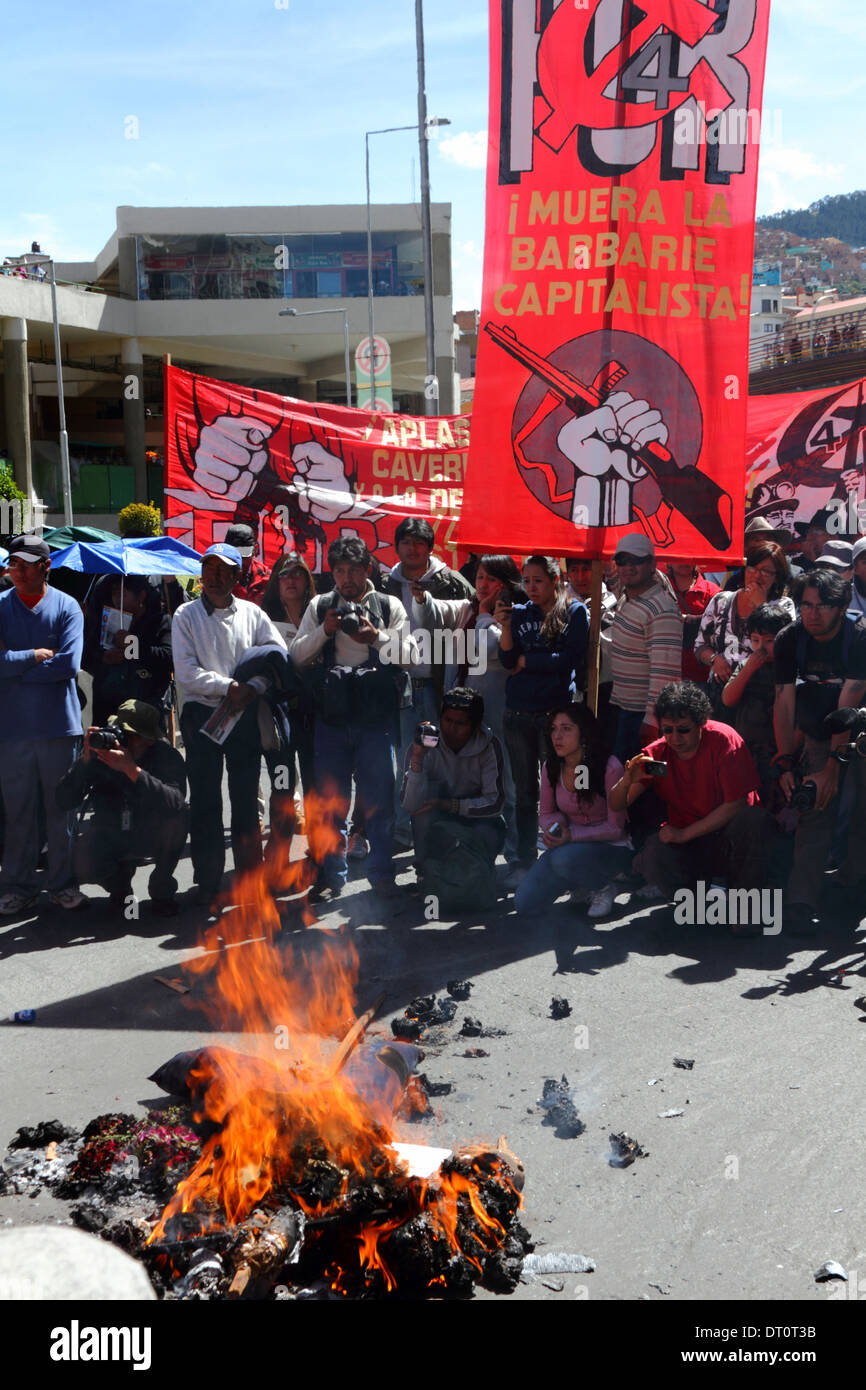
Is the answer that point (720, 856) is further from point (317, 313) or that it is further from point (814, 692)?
point (317, 313)

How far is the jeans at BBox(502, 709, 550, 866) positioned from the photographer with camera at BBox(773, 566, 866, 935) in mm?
1358

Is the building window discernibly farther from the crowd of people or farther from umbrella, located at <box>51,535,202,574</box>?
the crowd of people

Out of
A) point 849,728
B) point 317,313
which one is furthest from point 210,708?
point 317,313

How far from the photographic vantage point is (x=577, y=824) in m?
6.82

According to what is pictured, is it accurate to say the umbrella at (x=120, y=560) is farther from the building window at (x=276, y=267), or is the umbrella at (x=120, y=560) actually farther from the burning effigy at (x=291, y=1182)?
the building window at (x=276, y=267)

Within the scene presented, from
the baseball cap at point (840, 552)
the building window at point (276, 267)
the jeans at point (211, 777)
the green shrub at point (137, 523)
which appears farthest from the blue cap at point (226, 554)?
the building window at point (276, 267)

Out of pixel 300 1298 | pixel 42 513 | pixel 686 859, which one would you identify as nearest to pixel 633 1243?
pixel 300 1298

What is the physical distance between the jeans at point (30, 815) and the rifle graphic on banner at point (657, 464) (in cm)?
332

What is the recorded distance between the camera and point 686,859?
6547 mm

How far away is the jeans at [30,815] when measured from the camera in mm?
6871

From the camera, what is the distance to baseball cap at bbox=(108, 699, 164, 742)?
7.00 metres

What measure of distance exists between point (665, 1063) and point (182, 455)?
22.3ft

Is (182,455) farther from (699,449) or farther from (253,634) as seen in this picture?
(699,449)

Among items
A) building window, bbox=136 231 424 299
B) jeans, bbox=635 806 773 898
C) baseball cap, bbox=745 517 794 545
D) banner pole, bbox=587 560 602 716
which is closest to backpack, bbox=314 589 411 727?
banner pole, bbox=587 560 602 716
